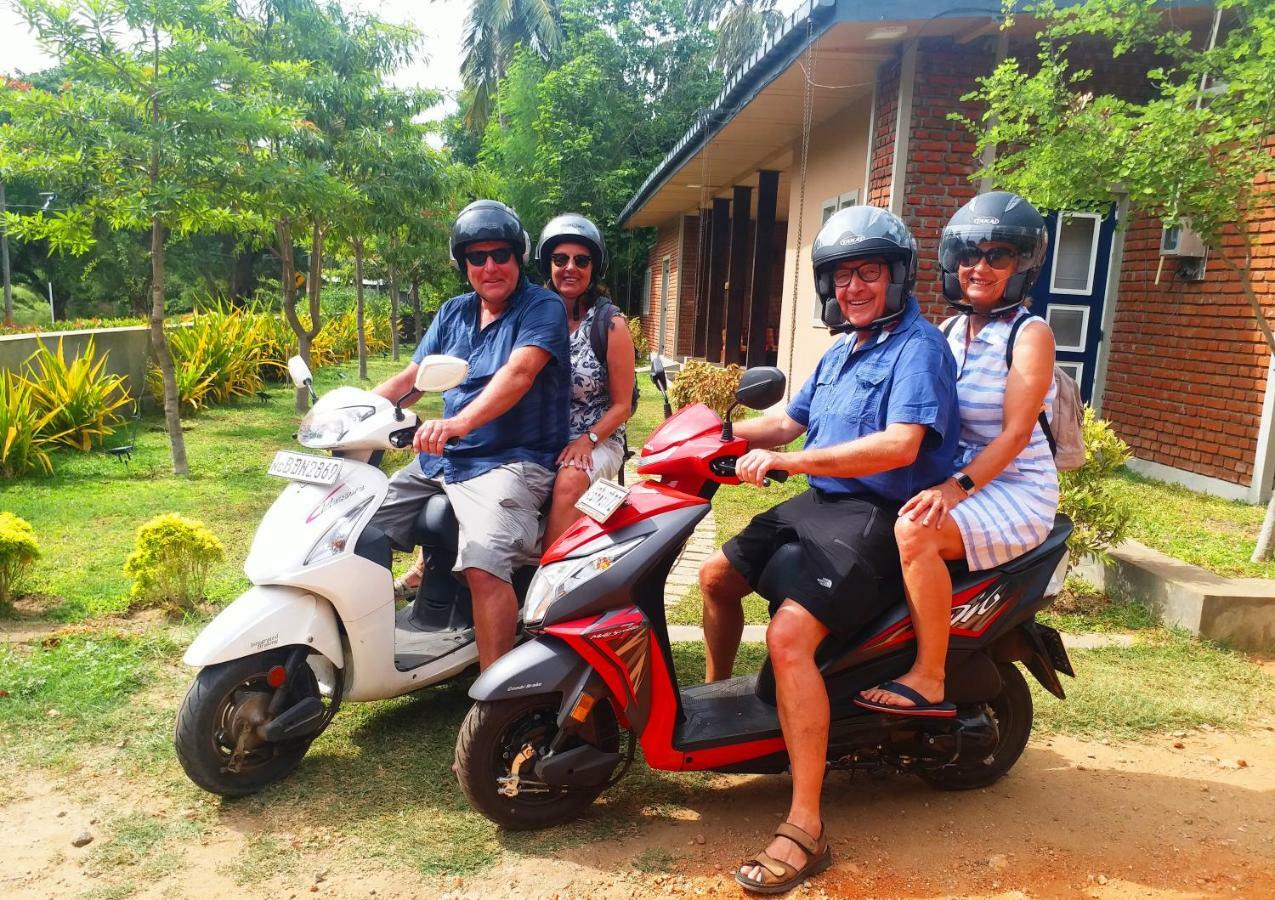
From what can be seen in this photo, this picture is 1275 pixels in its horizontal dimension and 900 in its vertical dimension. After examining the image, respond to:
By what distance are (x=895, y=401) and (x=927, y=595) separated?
0.55m

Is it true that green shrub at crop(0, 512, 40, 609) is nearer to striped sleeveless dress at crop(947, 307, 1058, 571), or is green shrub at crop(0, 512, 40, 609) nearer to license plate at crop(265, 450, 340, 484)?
license plate at crop(265, 450, 340, 484)

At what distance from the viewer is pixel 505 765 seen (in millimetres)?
2699

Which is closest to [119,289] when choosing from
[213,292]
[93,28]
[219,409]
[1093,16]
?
[213,292]

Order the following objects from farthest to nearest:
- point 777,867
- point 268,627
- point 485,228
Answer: point 485,228, point 268,627, point 777,867

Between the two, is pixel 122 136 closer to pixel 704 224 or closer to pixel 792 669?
pixel 792 669

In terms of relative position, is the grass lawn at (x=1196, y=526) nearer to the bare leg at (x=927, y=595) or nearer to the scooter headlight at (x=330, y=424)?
the bare leg at (x=927, y=595)

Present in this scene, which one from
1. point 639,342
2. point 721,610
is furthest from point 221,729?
point 639,342

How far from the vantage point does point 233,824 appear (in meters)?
2.80

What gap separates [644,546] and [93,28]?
270 inches

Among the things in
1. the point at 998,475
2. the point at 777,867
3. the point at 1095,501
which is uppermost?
the point at 998,475

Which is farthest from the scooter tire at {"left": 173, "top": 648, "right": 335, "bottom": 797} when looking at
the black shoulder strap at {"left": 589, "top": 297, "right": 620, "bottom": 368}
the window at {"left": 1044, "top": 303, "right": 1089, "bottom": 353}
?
the window at {"left": 1044, "top": 303, "right": 1089, "bottom": 353}

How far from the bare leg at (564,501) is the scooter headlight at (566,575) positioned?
1.93 ft

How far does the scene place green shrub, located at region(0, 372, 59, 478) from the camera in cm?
725

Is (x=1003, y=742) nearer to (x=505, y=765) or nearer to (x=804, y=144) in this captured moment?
(x=505, y=765)
